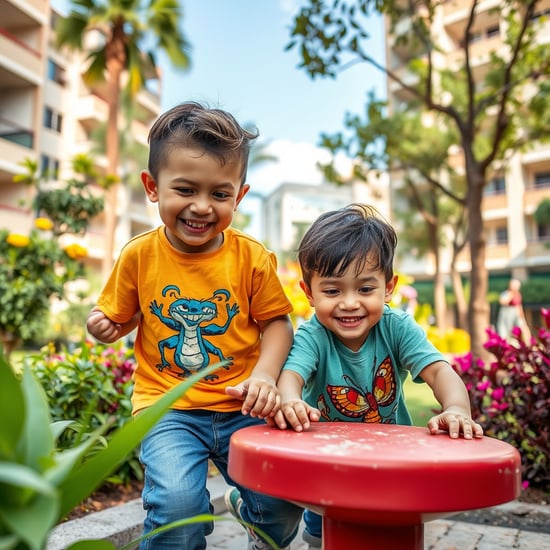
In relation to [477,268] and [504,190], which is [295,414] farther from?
[504,190]

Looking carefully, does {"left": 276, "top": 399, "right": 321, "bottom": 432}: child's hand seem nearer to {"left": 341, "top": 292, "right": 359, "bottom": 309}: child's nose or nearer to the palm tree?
{"left": 341, "top": 292, "right": 359, "bottom": 309}: child's nose

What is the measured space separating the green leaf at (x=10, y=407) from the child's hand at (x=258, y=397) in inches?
32.7

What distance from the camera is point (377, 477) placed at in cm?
112

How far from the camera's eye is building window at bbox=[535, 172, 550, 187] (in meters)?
27.4

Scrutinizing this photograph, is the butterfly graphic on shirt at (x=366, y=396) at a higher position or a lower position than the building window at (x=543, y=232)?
lower

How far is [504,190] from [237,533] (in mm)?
27838

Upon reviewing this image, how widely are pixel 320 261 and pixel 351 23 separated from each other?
4377mm

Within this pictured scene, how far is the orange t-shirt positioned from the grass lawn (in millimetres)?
3327

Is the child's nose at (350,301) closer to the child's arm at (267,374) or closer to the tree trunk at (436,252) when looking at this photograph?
the child's arm at (267,374)

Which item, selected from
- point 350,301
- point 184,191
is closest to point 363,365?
point 350,301

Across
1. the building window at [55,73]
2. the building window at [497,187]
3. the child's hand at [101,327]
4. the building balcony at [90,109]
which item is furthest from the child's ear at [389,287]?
the building window at [497,187]

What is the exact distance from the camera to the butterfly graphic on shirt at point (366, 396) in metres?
2.05

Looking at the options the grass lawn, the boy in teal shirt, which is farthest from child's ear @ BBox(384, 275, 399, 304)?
the grass lawn

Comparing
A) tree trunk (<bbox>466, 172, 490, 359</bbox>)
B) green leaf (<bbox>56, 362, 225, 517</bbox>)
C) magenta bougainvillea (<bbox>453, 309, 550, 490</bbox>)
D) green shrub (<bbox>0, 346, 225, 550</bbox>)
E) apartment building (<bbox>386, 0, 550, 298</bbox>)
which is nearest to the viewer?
green shrub (<bbox>0, 346, 225, 550</bbox>)
